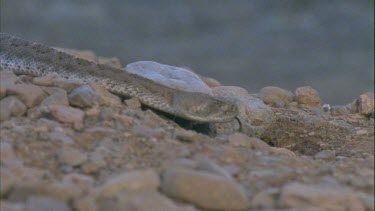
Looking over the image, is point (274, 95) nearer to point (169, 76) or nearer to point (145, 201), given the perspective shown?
point (169, 76)

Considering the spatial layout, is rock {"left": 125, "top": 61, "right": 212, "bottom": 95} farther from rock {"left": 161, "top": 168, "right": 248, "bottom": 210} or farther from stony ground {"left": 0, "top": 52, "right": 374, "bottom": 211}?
rock {"left": 161, "top": 168, "right": 248, "bottom": 210}

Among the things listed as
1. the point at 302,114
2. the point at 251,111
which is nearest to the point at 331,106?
the point at 302,114

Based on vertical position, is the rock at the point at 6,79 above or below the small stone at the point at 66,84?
below

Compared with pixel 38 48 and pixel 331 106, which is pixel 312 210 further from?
pixel 331 106

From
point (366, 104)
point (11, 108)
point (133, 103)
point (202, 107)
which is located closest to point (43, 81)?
point (11, 108)

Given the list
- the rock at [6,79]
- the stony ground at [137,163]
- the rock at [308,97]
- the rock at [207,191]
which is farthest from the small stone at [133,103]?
the rock at [308,97]

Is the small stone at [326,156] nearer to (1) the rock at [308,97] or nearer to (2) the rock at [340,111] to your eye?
(2) the rock at [340,111]

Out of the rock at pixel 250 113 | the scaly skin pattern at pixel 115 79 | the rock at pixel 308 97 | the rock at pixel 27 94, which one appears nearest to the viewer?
the rock at pixel 27 94
